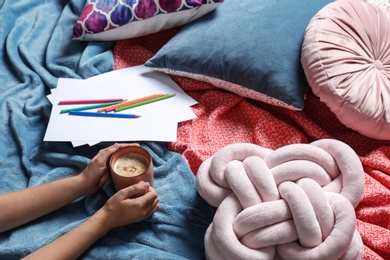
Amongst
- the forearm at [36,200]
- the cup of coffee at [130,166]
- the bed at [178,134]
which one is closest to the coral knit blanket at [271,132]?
the bed at [178,134]

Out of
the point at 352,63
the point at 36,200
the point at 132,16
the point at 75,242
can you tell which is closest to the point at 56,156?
the point at 36,200

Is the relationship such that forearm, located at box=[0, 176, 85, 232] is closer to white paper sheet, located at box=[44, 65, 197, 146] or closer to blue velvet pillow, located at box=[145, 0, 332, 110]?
white paper sheet, located at box=[44, 65, 197, 146]

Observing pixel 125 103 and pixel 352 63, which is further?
pixel 125 103

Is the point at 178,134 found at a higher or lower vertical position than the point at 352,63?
lower

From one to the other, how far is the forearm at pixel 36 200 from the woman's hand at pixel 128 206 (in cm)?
9

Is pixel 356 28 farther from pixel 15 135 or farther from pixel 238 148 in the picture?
pixel 15 135

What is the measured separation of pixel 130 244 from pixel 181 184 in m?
0.16

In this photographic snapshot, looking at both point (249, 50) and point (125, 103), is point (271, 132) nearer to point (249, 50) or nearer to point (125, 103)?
point (249, 50)

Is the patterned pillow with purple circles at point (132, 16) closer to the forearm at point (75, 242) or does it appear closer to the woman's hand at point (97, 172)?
the woman's hand at point (97, 172)

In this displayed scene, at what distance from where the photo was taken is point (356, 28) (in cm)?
98

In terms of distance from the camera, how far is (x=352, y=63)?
0.94 m

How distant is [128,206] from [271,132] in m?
0.36

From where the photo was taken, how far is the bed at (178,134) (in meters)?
0.84

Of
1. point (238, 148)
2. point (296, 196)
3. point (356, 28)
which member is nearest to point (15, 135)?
point (238, 148)
